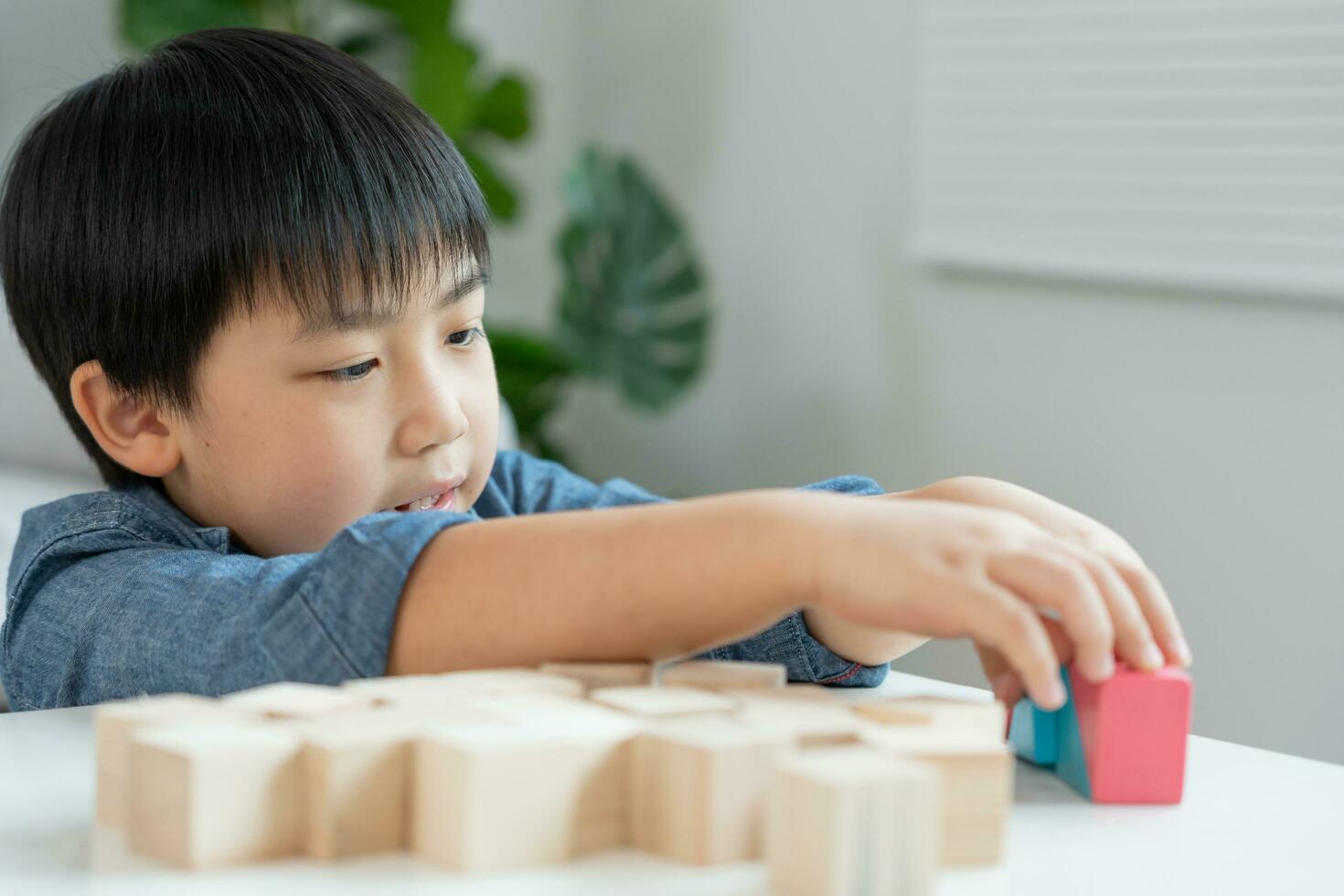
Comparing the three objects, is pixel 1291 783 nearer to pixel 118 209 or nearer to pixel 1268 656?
pixel 118 209

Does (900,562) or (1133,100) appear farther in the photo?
(1133,100)

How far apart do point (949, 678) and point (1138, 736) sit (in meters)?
1.61

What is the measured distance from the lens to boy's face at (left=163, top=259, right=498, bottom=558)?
0.85 metres

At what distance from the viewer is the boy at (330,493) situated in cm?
56

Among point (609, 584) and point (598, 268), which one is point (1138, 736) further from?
point (598, 268)

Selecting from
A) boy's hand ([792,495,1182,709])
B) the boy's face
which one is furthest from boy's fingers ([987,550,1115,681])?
the boy's face

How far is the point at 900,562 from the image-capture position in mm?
528

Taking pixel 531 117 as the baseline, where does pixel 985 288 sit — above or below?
below

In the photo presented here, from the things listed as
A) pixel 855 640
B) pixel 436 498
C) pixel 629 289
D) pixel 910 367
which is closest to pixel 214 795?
pixel 855 640

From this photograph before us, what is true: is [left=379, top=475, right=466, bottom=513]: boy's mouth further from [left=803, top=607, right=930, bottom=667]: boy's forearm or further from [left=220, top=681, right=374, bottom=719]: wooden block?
[left=220, top=681, right=374, bottom=719]: wooden block

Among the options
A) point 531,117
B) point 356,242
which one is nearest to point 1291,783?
point 356,242

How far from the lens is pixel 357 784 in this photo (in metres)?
0.44

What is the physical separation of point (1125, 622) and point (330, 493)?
497 millimetres

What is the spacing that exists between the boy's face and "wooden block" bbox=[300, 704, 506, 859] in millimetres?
415
